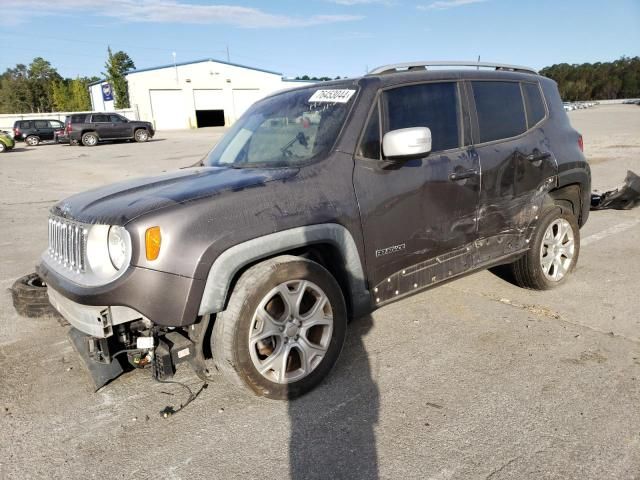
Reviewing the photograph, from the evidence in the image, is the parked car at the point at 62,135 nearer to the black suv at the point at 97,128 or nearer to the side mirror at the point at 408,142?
the black suv at the point at 97,128

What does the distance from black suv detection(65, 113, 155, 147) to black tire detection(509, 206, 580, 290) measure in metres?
27.9

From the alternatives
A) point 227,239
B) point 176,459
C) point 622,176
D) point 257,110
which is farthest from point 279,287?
point 622,176

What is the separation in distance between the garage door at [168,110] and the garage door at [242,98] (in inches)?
190

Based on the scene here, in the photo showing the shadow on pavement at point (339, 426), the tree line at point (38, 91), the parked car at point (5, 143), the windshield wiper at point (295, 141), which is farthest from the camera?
the tree line at point (38, 91)

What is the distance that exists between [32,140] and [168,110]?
571 inches

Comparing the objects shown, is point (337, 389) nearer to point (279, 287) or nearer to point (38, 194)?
point (279, 287)

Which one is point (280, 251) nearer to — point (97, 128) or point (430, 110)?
point (430, 110)

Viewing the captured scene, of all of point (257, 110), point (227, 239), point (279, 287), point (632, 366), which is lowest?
point (632, 366)

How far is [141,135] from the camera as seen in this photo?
28844 millimetres

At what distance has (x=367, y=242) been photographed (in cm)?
310

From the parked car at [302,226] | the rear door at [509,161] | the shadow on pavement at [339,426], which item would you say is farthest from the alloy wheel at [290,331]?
the rear door at [509,161]

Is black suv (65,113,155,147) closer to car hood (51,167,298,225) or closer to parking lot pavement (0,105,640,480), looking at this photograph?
parking lot pavement (0,105,640,480)

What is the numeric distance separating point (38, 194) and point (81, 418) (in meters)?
10.8

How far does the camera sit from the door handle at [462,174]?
3.49 m
